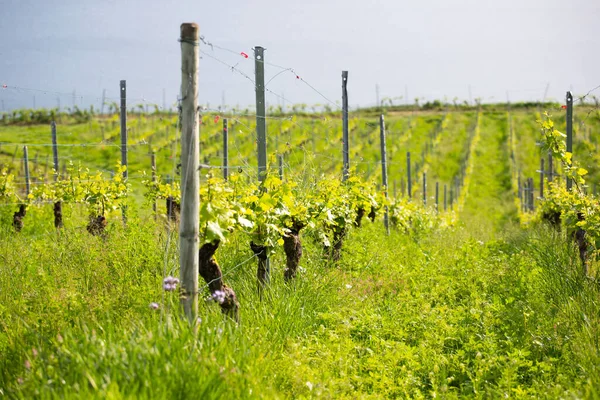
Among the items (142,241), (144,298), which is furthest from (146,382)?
(142,241)

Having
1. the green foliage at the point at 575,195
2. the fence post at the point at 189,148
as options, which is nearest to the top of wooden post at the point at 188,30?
the fence post at the point at 189,148

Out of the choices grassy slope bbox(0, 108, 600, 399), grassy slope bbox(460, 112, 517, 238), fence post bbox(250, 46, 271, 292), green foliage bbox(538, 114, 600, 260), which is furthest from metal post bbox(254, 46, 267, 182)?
grassy slope bbox(460, 112, 517, 238)

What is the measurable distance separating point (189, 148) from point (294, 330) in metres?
2.04

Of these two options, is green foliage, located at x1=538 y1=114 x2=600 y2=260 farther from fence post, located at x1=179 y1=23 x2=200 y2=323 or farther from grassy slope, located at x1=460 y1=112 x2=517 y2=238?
grassy slope, located at x1=460 y1=112 x2=517 y2=238

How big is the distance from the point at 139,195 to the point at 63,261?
21.0 metres

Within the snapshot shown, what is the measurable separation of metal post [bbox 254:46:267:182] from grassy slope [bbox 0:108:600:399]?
1.25 m

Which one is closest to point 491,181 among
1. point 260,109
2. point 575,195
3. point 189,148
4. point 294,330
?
point 575,195

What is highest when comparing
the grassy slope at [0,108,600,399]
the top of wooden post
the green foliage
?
the top of wooden post

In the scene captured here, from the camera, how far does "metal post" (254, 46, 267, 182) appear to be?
18.6ft

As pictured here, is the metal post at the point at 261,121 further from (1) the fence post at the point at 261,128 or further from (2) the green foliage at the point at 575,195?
(2) the green foliage at the point at 575,195

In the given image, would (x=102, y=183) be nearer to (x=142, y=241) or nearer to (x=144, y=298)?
(x=142, y=241)

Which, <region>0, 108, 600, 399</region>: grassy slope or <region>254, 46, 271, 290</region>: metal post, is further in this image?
<region>254, 46, 271, 290</region>: metal post

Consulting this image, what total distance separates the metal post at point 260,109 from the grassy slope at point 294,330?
1.25 meters

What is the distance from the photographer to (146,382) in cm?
301
